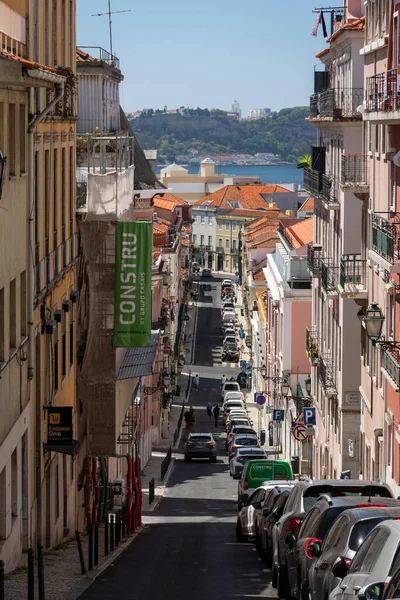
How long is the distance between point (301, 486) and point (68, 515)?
12870mm

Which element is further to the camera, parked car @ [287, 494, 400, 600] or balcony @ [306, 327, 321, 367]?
balcony @ [306, 327, 321, 367]

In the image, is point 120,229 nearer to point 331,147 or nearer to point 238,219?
point 331,147

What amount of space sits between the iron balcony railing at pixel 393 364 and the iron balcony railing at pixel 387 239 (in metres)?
1.93

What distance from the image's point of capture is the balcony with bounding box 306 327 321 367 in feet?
174

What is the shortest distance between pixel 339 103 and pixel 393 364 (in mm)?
19082

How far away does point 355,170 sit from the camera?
4122 centimetres

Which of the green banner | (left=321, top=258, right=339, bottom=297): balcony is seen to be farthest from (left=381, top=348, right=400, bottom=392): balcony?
(left=321, top=258, right=339, bottom=297): balcony

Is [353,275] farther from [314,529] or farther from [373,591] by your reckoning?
[373,591]

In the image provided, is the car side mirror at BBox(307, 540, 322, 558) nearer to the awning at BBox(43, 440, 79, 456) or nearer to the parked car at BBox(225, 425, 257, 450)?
the awning at BBox(43, 440, 79, 456)

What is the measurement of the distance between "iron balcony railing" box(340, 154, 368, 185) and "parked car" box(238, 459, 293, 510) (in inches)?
328

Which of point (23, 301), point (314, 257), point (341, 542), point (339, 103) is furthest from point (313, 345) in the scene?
point (341, 542)

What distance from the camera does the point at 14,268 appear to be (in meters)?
22.8

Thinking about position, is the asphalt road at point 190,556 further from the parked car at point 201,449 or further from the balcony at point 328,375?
the parked car at point 201,449

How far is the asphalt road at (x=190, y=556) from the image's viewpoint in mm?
20859
